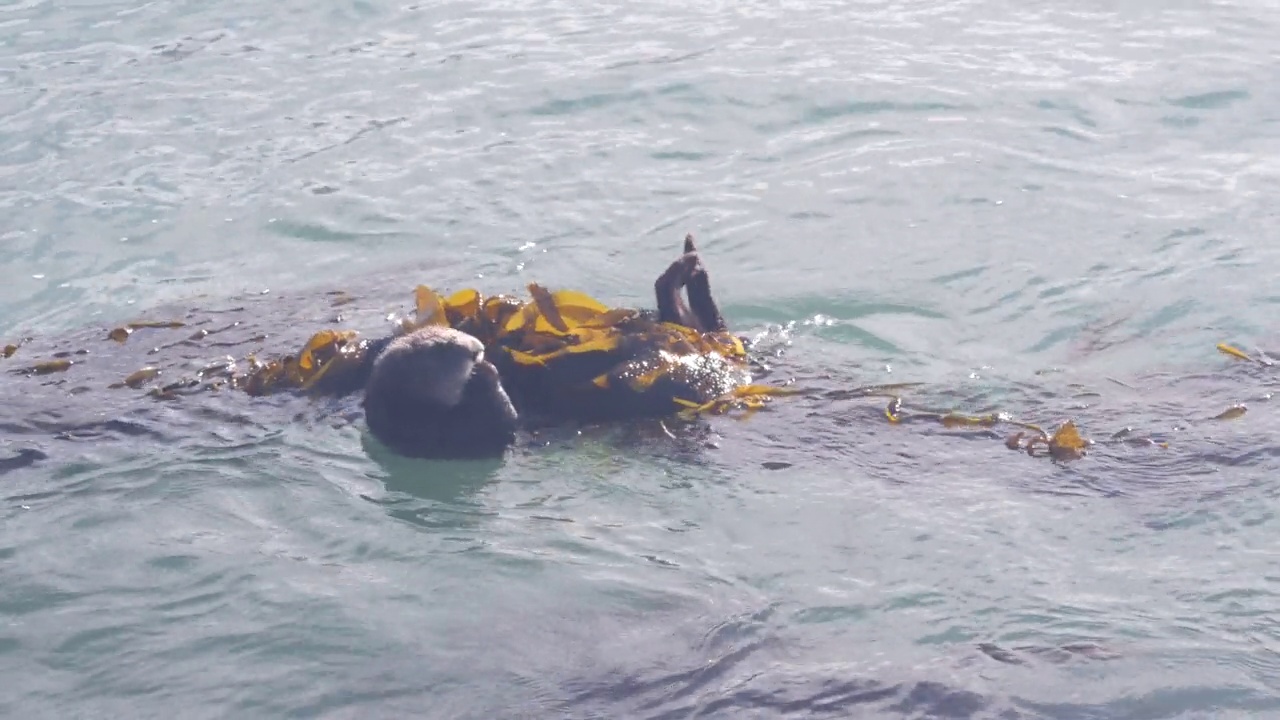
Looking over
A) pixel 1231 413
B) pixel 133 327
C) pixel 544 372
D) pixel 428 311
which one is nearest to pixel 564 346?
pixel 544 372

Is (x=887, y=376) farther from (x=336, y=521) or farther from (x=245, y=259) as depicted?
(x=245, y=259)

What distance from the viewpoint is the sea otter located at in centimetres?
489

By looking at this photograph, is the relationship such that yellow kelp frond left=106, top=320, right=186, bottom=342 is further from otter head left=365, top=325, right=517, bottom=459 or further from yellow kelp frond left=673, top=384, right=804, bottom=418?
yellow kelp frond left=673, top=384, right=804, bottom=418

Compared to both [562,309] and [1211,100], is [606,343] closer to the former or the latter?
[562,309]

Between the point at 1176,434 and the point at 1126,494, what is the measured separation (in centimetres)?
48

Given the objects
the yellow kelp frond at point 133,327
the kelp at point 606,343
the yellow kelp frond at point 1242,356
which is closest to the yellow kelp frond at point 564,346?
the kelp at point 606,343

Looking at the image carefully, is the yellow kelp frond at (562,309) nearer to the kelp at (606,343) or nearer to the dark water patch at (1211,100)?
the kelp at (606,343)

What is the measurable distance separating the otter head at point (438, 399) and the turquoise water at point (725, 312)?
0.65 feet

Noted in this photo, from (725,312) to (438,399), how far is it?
7.35 feet

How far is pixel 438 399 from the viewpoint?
4.87 metres

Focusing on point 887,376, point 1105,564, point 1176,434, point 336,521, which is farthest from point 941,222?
point 336,521

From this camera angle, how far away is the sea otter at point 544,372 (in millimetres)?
4887

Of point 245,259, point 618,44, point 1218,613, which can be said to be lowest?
point 1218,613

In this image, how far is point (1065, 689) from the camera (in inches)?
148
